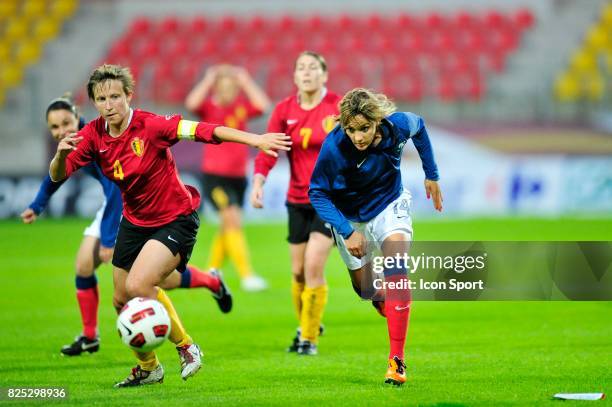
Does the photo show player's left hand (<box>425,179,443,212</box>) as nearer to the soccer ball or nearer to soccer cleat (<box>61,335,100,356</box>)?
the soccer ball

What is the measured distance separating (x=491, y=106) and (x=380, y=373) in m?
16.0

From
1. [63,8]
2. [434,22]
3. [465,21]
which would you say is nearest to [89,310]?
[434,22]

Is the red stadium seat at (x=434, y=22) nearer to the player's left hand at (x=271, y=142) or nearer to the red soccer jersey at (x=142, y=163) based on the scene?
the red soccer jersey at (x=142, y=163)

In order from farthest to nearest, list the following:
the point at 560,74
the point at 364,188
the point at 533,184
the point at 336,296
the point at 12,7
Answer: the point at 12,7 → the point at 560,74 → the point at 533,184 → the point at 336,296 → the point at 364,188

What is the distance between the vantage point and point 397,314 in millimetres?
7047

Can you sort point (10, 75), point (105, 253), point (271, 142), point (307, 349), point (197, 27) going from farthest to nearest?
point (197, 27)
point (10, 75)
point (105, 253)
point (307, 349)
point (271, 142)

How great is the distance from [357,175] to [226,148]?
658 centimetres

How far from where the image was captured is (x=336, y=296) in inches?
486

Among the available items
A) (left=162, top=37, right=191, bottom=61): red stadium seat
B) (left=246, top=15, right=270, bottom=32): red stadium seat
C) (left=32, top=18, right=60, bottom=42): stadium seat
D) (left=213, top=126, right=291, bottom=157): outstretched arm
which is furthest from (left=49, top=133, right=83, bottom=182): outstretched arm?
(left=32, top=18, right=60, bottom=42): stadium seat

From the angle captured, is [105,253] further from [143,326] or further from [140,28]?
[140,28]

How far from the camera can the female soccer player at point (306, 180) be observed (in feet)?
28.5

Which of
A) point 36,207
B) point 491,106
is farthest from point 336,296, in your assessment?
point 491,106

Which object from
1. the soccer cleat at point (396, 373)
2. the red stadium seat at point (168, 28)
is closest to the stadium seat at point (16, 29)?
the red stadium seat at point (168, 28)

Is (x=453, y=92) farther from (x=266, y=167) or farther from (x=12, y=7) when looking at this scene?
(x=266, y=167)
